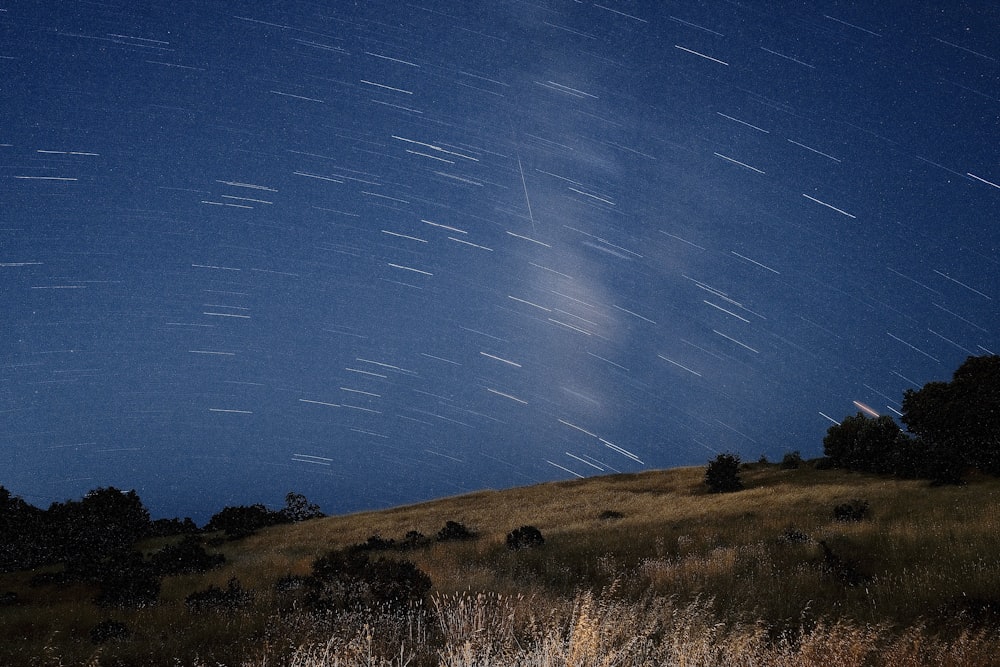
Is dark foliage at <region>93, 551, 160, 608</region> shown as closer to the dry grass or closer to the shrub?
the dry grass

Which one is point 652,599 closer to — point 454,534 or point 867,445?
point 454,534

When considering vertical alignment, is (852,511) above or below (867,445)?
below

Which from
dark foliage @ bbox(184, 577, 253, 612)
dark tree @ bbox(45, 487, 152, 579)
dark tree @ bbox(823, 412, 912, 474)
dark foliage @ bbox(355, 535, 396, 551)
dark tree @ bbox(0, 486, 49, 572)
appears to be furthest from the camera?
dark tree @ bbox(823, 412, 912, 474)

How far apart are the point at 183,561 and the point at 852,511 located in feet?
71.8

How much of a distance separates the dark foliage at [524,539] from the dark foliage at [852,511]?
9.20 metres

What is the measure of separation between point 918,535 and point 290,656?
44.5 feet

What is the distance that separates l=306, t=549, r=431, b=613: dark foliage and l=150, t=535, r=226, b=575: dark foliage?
9.01m

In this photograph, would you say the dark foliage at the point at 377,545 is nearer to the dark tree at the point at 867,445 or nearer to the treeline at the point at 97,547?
the treeline at the point at 97,547

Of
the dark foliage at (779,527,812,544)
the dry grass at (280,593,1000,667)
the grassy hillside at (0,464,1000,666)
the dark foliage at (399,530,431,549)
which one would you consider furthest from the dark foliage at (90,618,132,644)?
the dark foliage at (779,527,812,544)

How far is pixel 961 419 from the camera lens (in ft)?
79.4

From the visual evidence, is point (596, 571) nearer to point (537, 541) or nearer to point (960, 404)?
point (537, 541)

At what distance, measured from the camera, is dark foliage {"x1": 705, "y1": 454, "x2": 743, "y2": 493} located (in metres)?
28.7

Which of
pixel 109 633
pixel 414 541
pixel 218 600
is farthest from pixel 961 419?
pixel 109 633

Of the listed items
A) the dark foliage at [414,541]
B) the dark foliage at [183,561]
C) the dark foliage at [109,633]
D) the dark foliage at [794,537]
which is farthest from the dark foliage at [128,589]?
the dark foliage at [794,537]
